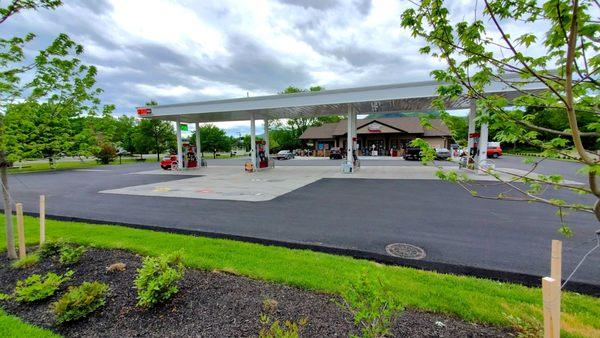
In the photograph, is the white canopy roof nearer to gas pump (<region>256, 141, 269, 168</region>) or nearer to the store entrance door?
gas pump (<region>256, 141, 269, 168</region>)

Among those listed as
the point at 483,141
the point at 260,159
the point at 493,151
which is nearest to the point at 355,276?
the point at 483,141

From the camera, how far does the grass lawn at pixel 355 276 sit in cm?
295

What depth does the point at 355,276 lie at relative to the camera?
10.1 ft

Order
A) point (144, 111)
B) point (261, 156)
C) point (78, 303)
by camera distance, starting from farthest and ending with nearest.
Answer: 1. point (261, 156)
2. point (144, 111)
3. point (78, 303)

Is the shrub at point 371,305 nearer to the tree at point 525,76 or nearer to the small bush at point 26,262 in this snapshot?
the tree at point 525,76

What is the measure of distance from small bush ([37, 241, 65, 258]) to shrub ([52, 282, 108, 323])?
7.24ft

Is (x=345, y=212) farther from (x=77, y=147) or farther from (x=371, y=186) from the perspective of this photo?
(x=77, y=147)

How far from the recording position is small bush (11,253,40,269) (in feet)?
13.9

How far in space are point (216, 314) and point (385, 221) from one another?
5004mm

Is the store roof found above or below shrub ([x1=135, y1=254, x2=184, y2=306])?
above

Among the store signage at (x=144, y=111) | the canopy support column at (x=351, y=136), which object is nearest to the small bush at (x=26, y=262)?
the canopy support column at (x=351, y=136)

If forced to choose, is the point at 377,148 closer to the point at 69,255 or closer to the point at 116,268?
the point at 116,268

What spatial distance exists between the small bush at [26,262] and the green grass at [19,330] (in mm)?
1663

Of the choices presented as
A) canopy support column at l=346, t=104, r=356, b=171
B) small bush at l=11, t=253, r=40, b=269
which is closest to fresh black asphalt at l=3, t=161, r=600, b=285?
small bush at l=11, t=253, r=40, b=269
